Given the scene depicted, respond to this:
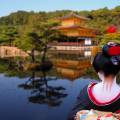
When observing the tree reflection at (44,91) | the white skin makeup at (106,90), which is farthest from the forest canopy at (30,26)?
the white skin makeup at (106,90)

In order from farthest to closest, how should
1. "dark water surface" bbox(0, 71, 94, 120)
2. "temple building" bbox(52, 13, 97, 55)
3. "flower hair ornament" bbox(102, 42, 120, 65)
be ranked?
"temple building" bbox(52, 13, 97, 55) → "dark water surface" bbox(0, 71, 94, 120) → "flower hair ornament" bbox(102, 42, 120, 65)

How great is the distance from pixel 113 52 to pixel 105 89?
0.64ft

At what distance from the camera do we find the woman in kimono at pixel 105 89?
1265 millimetres

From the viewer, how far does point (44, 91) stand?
1159 centimetres

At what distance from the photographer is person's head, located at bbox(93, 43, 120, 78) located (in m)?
1.26

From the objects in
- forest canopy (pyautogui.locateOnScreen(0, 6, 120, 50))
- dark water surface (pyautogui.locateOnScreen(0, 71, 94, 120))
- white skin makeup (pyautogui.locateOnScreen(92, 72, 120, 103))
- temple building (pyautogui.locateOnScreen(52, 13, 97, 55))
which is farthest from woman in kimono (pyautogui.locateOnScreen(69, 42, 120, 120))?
temple building (pyautogui.locateOnScreen(52, 13, 97, 55))

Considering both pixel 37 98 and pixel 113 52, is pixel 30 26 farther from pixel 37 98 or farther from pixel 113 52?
pixel 113 52

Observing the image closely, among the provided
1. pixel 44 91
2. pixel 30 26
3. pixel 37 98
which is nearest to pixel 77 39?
pixel 30 26

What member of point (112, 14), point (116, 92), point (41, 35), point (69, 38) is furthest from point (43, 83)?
point (112, 14)

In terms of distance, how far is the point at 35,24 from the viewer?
20141 mm

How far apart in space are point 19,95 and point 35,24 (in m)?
10.2

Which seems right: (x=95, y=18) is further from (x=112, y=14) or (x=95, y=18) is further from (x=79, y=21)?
(x=79, y=21)

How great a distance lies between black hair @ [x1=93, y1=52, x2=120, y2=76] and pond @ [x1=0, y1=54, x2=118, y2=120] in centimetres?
682

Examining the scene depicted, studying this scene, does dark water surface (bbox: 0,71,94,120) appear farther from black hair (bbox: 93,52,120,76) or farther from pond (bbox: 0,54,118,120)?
black hair (bbox: 93,52,120,76)
